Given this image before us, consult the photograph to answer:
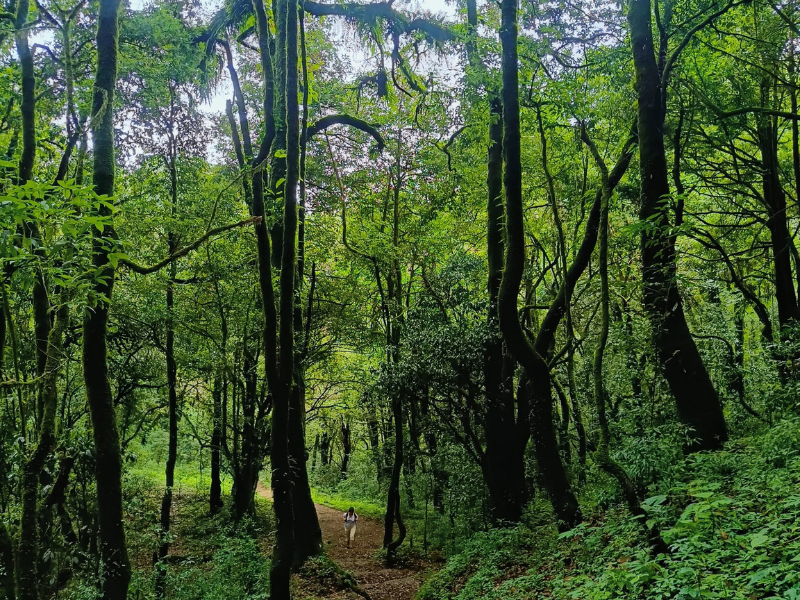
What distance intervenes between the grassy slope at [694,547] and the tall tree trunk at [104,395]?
490cm

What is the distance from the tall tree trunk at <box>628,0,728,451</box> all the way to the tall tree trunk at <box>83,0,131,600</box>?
23.7 feet

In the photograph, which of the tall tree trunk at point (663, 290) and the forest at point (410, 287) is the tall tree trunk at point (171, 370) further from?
the tall tree trunk at point (663, 290)

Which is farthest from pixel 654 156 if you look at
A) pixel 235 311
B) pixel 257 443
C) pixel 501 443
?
pixel 257 443

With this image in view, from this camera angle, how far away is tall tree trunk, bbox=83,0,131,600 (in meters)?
5.42

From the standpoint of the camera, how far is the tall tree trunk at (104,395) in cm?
542

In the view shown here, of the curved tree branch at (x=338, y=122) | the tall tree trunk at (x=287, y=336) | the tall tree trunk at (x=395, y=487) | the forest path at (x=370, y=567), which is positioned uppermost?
the curved tree branch at (x=338, y=122)

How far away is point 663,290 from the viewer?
7.45 m

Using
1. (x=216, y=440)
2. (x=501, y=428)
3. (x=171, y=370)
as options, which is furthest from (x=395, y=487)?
(x=216, y=440)

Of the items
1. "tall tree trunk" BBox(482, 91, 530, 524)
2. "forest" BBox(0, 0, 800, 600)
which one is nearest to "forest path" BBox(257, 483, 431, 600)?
"forest" BBox(0, 0, 800, 600)

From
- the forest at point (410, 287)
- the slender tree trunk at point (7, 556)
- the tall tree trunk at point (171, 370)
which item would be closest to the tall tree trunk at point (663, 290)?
the forest at point (410, 287)

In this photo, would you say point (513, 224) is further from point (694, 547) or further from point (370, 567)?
point (370, 567)

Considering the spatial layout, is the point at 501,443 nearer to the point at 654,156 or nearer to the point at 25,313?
the point at 654,156

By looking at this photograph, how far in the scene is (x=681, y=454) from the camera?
23.0 feet

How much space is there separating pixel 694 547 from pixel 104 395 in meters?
6.33
